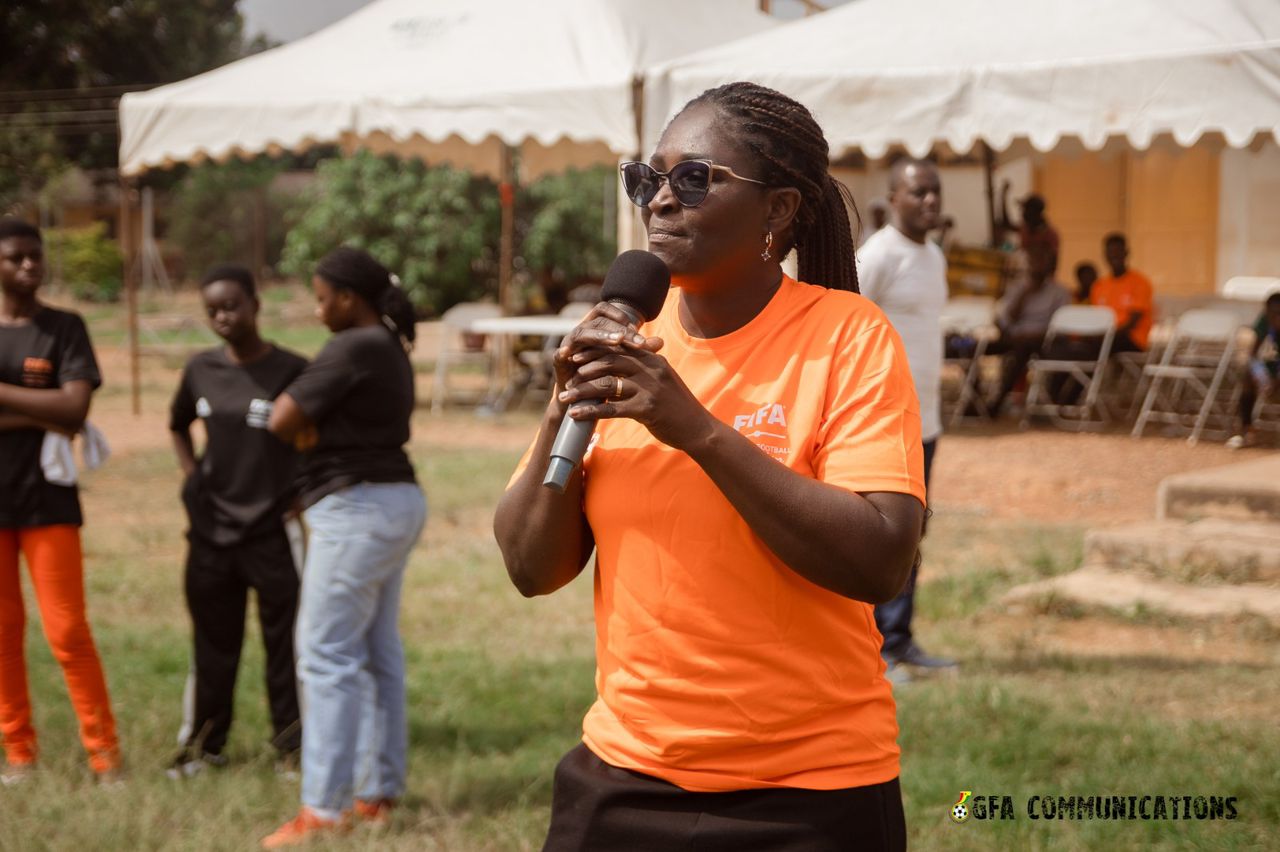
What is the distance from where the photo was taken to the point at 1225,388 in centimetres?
1402

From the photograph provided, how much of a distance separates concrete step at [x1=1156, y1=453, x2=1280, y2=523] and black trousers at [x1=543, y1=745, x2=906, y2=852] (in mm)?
6451

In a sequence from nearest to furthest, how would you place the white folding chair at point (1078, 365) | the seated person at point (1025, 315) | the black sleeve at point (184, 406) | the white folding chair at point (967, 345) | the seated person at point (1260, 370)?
the black sleeve at point (184, 406)
the seated person at point (1260, 370)
the white folding chair at point (1078, 365)
the white folding chair at point (967, 345)
the seated person at point (1025, 315)

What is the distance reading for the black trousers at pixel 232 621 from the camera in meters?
5.08

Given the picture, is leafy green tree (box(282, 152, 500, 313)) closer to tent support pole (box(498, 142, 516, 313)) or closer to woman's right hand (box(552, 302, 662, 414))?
tent support pole (box(498, 142, 516, 313))

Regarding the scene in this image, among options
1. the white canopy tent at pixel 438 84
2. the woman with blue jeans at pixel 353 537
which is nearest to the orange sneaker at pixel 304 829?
the woman with blue jeans at pixel 353 537

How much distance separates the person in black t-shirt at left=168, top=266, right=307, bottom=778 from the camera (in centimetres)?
506

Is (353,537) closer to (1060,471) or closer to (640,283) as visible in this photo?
(640,283)

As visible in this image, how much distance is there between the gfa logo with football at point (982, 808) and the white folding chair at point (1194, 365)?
8.10 meters

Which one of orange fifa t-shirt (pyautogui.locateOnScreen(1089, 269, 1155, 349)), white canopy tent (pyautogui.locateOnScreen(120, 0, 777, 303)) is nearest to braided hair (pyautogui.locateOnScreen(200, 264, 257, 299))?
white canopy tent (pyautogui.locateOnScreen(120, 0, 777, 303))

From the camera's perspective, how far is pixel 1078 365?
500 inches

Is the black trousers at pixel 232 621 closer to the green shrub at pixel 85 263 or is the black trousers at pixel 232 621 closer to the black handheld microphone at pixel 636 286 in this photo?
the black handheld microphone at pixel 636 286

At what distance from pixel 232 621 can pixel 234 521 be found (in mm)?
393

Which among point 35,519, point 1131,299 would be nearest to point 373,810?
point 35,519

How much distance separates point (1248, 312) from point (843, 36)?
519 centimetres
